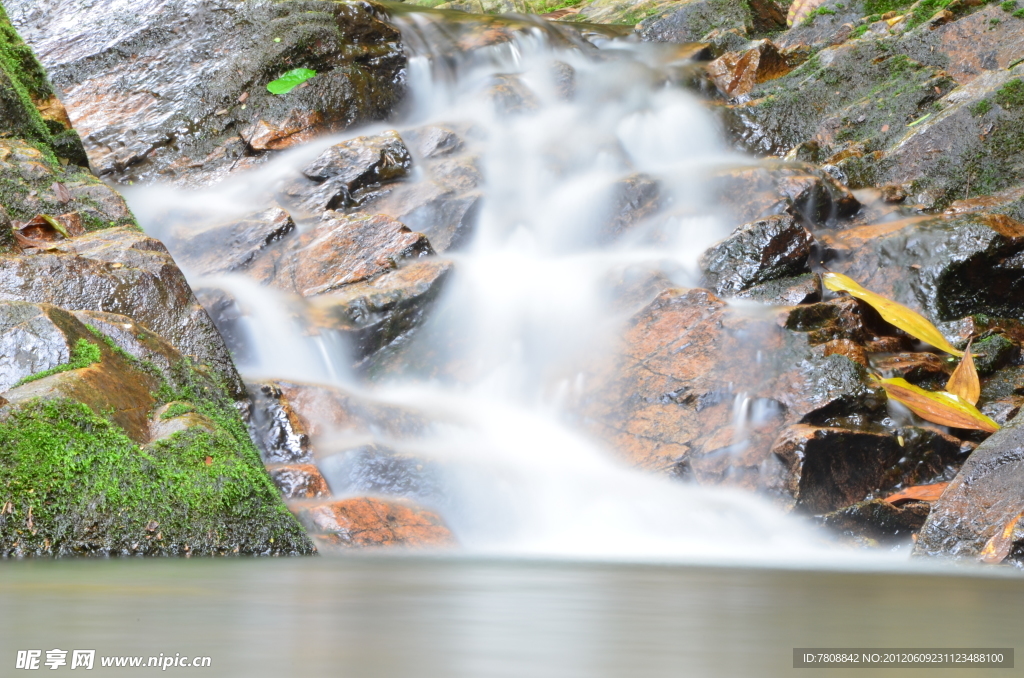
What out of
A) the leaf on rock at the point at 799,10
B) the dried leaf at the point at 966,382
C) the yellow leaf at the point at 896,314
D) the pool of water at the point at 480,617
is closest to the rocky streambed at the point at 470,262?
the yellow leaf at the point at 896,314

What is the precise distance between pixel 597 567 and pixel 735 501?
2318 mm

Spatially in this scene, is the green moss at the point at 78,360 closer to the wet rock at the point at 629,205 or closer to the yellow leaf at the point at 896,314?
the yellow leaf at the point at 896,314

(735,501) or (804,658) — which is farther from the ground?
(804,658)

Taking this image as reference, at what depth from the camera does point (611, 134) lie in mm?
11797

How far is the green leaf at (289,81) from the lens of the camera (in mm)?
11445

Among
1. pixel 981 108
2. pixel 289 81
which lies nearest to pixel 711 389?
pixel 981 108

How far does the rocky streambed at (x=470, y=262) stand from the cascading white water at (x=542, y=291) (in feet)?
0.17

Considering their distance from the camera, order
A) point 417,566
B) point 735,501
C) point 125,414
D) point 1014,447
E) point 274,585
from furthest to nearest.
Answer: point 735,501, point 1014,447, point 125,414, point 417,566, point 274,585

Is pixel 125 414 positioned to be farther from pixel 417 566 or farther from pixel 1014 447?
pixel 1014 447

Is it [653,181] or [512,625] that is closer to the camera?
[512,625]

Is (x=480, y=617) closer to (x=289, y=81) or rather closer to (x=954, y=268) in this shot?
(x=954, y=268)

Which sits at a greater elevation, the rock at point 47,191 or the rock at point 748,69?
the rock at point 47,191

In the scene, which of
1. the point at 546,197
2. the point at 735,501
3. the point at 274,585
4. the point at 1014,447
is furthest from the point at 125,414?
the point at 546,197

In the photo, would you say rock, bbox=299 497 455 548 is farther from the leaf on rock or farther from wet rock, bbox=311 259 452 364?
the leaf on rock
